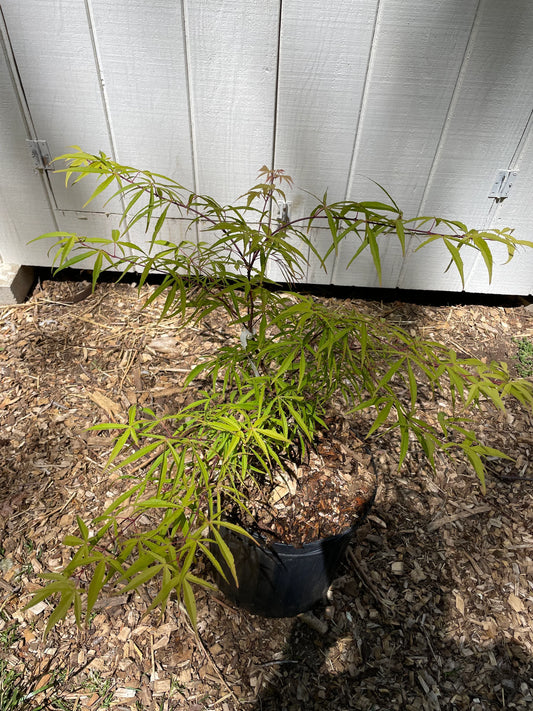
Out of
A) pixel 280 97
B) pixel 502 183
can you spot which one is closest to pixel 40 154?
pixel 280 97

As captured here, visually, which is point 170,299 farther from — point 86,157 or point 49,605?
point 49,605

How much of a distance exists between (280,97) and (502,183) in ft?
3.03

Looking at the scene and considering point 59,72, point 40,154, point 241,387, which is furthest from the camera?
point 40,154

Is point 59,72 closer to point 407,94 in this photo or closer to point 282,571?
point 407,94

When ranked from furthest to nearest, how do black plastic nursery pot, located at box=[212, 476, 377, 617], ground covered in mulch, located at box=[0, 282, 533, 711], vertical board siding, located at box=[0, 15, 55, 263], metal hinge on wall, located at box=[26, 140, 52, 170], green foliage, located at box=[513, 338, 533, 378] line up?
1. green foliage, located at box=[513, 338, 533, 378]
2. metal hinge on wall, located at box=[26, 140, 52, 170]
3. vertical board siding, located at box=[0, 15, 55, 263]
4. ground covered in mulch, located at box=[0, 282, 533, 711]
5. black plastic nursery pot, located at box=[212, 476, 377, 617]

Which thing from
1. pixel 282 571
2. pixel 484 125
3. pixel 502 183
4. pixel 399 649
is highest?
pixel 484 125

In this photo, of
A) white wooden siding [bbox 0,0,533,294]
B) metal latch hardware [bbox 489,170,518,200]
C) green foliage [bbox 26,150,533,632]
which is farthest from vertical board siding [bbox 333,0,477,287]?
green foliage [bbox 26,150,533,632]

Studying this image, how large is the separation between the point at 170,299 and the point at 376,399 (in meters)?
0.44

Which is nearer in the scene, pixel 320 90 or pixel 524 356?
pixel 320 90

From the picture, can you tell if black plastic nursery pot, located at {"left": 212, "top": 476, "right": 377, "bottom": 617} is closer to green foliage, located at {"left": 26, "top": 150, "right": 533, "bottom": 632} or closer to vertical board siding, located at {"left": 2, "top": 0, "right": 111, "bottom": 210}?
green foliage, located at {"left": 26, "top": 150, "right": 533, "bottom": 632}

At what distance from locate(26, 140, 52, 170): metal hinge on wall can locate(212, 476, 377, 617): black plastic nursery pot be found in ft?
5.07

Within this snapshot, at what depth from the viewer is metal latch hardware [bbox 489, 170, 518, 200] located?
182cm

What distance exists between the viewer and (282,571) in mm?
1118

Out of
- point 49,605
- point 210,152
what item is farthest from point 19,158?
point 49,605
